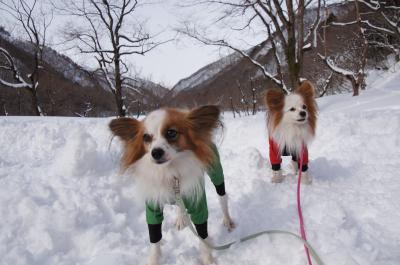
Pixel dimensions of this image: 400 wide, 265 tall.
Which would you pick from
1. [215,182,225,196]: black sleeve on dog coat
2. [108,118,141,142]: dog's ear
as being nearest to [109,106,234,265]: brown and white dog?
[108,118,141,142]: dog's ear

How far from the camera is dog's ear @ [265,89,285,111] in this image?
4590 millimetres

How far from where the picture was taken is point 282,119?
468 centimetres

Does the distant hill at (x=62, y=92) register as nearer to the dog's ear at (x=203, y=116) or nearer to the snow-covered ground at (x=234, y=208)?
the snow-covered ground at (x=234, y=208)

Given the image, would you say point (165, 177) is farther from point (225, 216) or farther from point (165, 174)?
point (225, 216)

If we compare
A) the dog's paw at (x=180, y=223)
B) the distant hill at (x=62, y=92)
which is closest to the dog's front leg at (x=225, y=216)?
the dog's paw at (x=180, y=223)

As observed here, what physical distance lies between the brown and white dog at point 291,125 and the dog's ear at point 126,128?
246 centimetres

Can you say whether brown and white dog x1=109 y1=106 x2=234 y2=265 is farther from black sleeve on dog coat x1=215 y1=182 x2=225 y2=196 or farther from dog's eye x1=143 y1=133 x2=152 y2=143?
black sleeve on dog coat x1=215 y1=182 x2=225 y2=196

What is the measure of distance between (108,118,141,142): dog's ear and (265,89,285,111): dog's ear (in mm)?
2447

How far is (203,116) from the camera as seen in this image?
2.81m

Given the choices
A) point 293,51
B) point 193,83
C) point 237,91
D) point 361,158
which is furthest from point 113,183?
point 193,83

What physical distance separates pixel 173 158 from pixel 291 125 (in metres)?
2.54

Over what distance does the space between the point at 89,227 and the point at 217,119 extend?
6.27 ft

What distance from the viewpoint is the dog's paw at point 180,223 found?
352 cm

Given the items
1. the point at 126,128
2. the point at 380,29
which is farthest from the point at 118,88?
the point at 126,128
